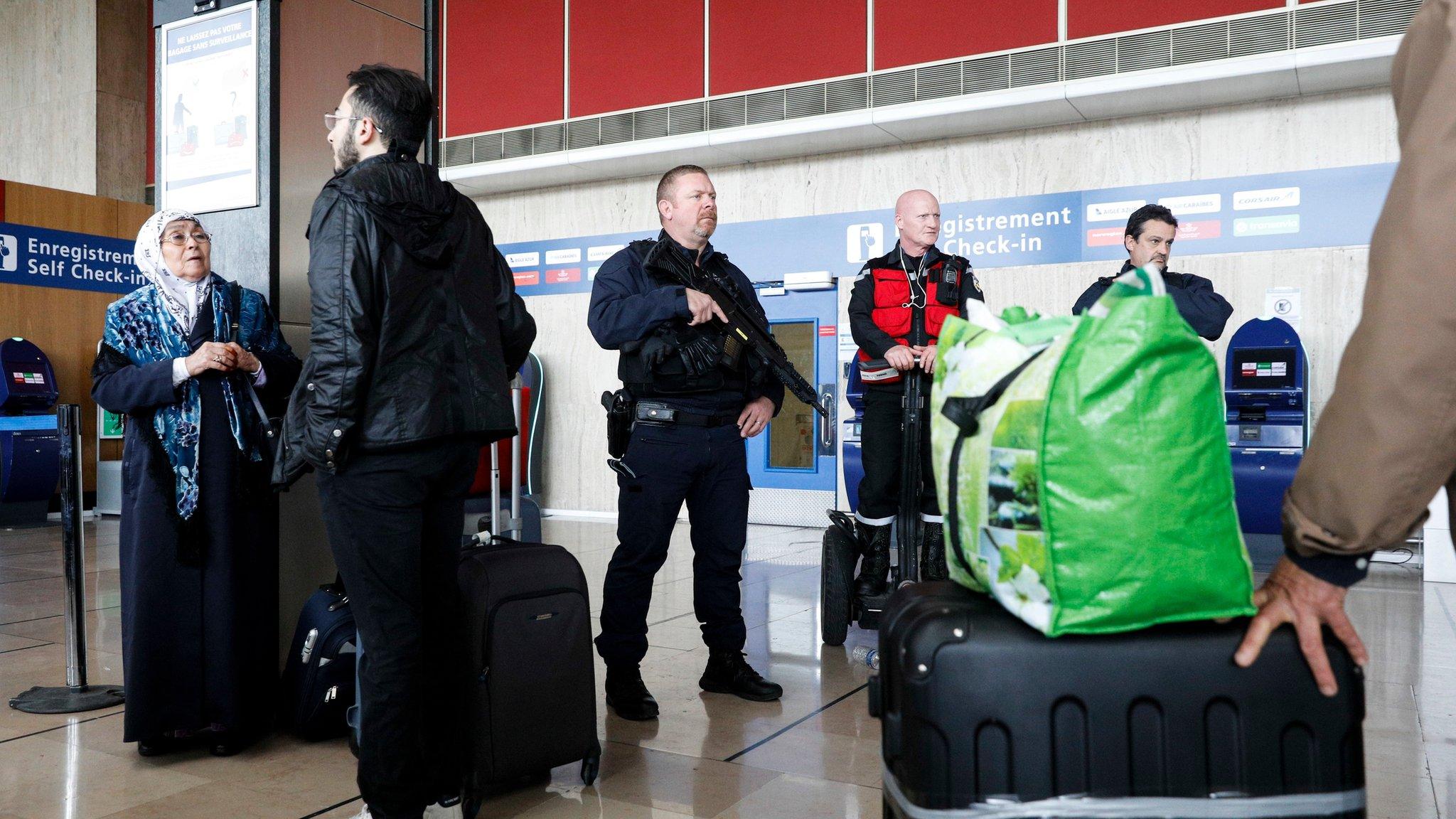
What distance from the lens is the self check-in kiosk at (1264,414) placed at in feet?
19.2

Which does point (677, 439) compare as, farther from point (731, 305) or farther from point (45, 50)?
point (45, 50)

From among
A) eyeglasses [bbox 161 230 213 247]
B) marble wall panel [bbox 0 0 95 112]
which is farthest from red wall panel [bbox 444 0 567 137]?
eyeglasses [bbox 161 230 213 247]

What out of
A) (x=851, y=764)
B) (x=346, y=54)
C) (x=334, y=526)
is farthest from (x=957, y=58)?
(x=334, y=526)

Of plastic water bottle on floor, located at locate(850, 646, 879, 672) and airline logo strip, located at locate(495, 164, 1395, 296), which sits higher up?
airline logo strip, located at locate(495, 164, 1395, 296)

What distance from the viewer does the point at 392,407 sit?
80.1 inches

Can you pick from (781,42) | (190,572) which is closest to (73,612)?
(190,572)

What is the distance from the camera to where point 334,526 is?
206cm

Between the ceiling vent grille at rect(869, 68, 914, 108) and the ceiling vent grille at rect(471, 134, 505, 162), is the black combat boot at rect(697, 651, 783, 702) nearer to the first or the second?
the ceiling vent grille at rect(869, 68, 914, 108)

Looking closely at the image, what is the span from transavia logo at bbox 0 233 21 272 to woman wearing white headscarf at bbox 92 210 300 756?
726 centimetres

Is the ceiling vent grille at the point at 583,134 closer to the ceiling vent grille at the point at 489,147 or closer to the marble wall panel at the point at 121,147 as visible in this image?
the ceiling vent grille at the point at 489,147

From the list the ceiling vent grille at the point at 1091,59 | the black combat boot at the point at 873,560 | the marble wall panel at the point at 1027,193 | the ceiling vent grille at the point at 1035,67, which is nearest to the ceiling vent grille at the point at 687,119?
the marble wall panel at the point at 1027,193

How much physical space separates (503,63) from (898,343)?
6.66m

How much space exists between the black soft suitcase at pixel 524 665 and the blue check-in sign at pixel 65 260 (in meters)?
8.42

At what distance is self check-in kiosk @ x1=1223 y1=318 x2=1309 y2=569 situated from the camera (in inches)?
230
